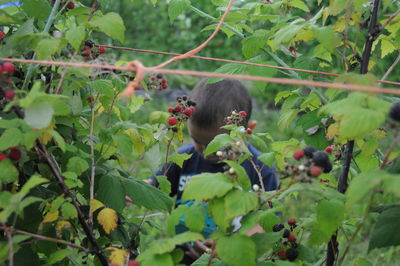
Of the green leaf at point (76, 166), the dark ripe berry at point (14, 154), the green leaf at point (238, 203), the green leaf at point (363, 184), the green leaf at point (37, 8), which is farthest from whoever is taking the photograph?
the green leaf at point (37, 8)

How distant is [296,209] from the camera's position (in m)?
1.50

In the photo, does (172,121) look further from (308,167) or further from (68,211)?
(308,167)

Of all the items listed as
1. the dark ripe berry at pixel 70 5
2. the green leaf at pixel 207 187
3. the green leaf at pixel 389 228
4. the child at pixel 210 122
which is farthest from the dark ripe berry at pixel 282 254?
the child at pixel 210 122

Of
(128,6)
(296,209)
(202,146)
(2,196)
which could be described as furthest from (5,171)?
(128,6)

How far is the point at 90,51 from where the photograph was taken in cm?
175

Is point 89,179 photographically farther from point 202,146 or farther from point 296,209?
point 202,146

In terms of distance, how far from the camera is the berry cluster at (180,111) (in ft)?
6.48

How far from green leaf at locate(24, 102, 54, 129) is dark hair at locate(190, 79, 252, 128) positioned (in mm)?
1694

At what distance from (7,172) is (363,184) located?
2.81 feet

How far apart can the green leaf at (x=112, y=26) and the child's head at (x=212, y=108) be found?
144 cm

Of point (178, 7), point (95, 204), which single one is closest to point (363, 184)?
point (95, 204)

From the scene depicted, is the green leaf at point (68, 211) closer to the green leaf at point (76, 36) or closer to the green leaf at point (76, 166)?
the green leaf at point (76, 166)

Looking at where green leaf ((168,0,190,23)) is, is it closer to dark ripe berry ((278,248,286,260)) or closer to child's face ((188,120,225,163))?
dark ripe berry ((278,248,286,260))

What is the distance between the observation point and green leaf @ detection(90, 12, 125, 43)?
5.10 feet
